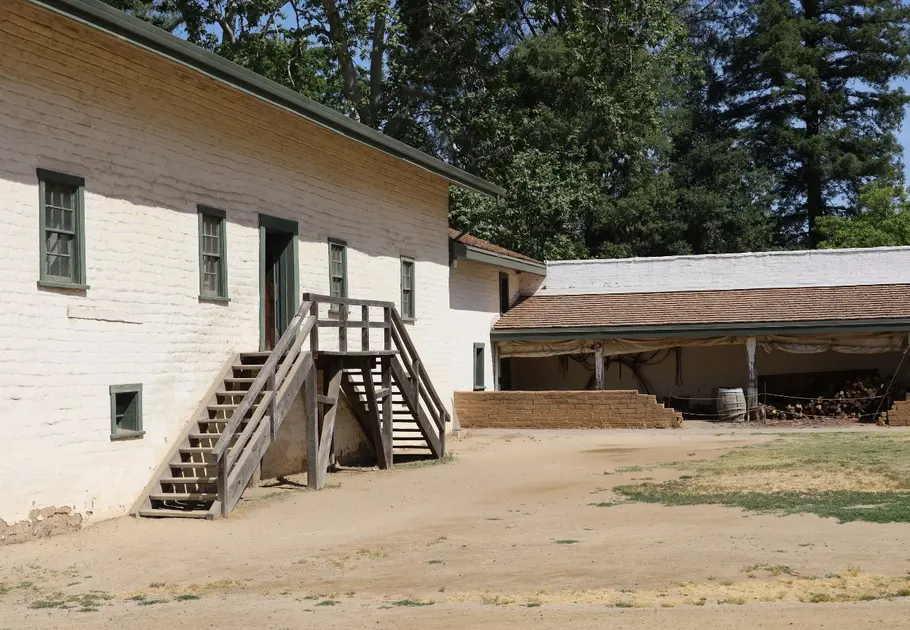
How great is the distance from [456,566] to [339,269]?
11402 mm

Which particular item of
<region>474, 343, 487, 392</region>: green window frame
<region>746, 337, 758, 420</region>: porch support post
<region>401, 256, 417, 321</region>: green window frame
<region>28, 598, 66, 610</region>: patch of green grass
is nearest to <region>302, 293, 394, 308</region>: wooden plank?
<region>401, 256, 417, 321</region>: green window frame

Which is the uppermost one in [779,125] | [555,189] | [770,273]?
[779,125]

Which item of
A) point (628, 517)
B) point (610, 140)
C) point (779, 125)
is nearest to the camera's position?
point (628, 517)

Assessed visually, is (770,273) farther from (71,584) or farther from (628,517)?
(71,584)

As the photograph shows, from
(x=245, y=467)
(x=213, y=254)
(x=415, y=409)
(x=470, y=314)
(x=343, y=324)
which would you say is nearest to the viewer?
(x=245, y=467)

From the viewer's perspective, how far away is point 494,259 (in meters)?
30.9

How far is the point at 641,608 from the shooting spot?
874cm

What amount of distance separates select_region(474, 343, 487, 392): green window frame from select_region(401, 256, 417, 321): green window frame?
6.95m

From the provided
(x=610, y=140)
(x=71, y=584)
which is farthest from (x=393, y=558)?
(x=610, y=140)

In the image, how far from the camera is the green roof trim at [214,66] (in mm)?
13133

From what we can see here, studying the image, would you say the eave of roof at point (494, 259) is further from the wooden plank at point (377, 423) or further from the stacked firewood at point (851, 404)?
the wooden plank at point (377, 423)

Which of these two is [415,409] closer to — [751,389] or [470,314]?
[470,314]

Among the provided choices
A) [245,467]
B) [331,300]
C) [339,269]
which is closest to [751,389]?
[339,269]

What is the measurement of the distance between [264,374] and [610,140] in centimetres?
2734
